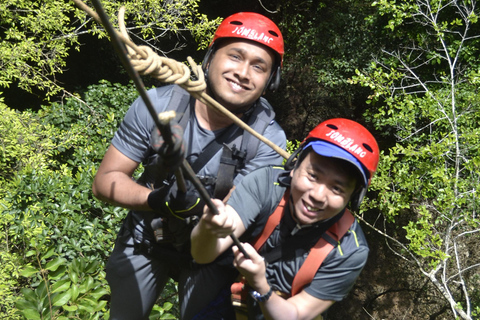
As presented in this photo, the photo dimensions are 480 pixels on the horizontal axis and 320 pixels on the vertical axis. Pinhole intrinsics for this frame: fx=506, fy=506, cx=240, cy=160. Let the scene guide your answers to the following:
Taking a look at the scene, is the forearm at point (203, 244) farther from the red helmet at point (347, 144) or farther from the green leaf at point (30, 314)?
the green leaf at point (30, 314)

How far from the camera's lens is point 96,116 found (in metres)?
5.87

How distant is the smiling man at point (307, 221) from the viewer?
6.28 feet

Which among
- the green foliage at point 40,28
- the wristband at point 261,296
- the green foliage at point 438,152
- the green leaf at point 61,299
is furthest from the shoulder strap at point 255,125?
the green foliage at point 40,28

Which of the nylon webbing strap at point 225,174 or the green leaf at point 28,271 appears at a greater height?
the nylon webbing strap at point 225,174

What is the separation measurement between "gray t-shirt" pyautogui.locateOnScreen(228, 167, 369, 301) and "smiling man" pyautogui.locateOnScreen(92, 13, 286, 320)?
17cm

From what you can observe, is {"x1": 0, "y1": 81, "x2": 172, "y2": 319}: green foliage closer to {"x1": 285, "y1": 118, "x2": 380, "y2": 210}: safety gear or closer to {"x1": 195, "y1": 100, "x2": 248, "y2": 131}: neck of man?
{"x1": 195, "y1": 100, "x2": 248, "y2": 131}: neck of man

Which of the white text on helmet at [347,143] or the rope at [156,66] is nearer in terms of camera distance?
the rope at [156,66]

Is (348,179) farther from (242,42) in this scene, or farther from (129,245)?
(129,245)

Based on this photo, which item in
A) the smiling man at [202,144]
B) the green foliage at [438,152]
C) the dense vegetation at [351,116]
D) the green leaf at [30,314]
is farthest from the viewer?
the green foliage at [438,152]

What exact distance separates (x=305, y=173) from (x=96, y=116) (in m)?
4.38

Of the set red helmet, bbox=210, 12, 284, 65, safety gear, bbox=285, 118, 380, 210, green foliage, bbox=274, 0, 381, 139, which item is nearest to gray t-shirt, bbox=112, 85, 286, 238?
safety gear, bbox=285, 118, 380, 210

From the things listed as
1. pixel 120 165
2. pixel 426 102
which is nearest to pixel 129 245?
pixel 120 165

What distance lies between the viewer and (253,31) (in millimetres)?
2240

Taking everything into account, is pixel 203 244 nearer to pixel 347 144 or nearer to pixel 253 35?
pixel 347 144
